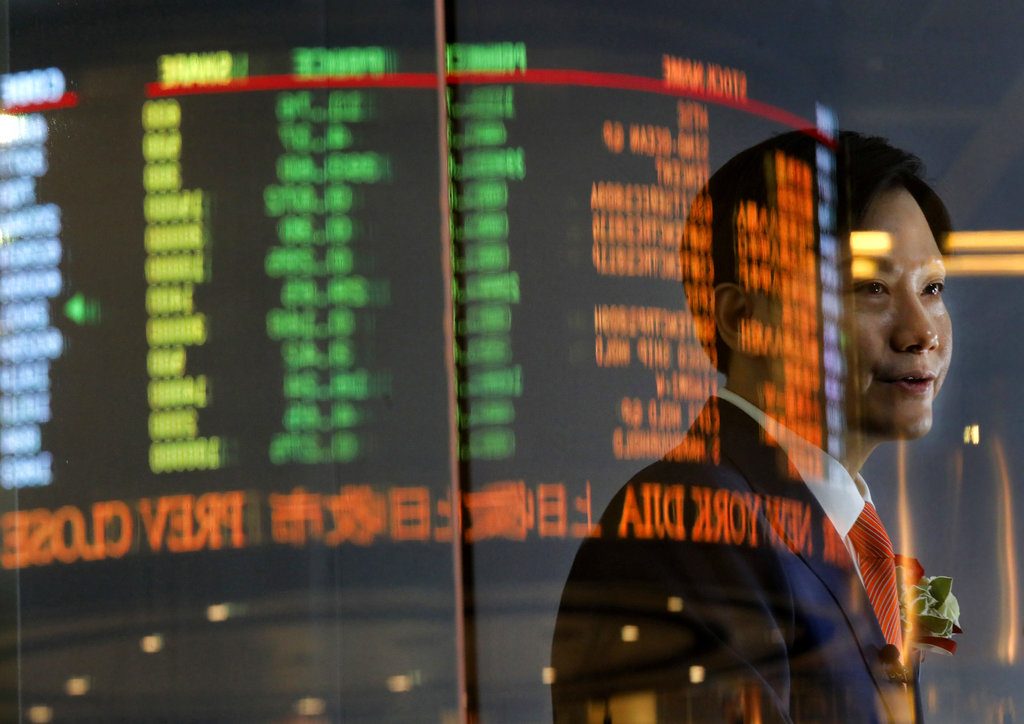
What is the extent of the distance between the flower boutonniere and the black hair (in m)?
0.39

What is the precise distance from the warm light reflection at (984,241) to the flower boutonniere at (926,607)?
434mm

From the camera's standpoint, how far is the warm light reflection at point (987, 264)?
1968 millimetres

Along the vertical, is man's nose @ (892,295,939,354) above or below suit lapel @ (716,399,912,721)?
above

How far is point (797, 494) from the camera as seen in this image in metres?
1.87

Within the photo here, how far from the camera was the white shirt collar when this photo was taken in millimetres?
1870

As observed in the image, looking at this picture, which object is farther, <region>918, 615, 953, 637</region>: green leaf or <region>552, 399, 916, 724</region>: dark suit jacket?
<region>918, 615, 953, 637</region>: green leaf

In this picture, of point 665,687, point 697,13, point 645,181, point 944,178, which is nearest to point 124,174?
point 645,181

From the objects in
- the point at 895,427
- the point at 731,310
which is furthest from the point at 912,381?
the point at 731,310

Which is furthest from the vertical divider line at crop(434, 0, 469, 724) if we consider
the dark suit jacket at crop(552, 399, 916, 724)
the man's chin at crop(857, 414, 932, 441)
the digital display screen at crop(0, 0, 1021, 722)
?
the man's chin at crop(857, 414, 932, 441)

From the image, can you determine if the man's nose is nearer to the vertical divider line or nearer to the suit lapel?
the suit lapel

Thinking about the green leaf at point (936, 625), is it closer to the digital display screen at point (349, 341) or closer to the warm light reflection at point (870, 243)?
the digital display screen at point (349, 341)

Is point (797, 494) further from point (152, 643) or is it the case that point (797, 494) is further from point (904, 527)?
point (152, 643)

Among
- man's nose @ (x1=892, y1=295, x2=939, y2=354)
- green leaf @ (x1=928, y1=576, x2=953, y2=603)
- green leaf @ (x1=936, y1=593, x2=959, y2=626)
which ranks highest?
man's nose @ (x1=892, y1=295, x2=939, y2=354)

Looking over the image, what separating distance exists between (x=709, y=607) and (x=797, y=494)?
206mm
